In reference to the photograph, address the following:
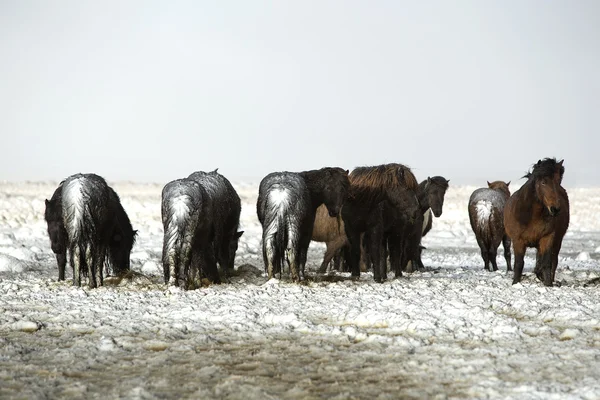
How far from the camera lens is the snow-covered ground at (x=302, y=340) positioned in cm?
492

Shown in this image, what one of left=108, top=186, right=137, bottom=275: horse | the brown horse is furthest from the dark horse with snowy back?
the brown horse

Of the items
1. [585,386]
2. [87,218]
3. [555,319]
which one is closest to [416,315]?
[555,319]

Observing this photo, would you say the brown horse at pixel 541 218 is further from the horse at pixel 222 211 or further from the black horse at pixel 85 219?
the black horse at pixel 85 219

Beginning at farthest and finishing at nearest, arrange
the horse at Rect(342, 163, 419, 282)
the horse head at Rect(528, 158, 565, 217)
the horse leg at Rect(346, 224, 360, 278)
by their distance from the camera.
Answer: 1. the horse leg at Rect(346, 224, 360, 278)
2. the horse at Rect(342, 163, 419, 282)
3. the horse head at Rect(528, 158, 565, 217)

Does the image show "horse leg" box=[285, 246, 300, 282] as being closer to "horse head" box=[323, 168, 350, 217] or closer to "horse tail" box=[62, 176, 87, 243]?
"horse head" box=[323, 168, 350, 217]

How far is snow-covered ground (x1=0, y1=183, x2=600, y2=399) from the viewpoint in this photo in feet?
16.1

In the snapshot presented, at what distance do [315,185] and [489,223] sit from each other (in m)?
5.01

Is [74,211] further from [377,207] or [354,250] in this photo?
[377,207]

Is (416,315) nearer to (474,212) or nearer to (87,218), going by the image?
(87,218)

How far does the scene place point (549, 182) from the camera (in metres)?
9.70

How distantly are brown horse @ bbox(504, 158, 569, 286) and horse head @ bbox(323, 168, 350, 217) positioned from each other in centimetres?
256

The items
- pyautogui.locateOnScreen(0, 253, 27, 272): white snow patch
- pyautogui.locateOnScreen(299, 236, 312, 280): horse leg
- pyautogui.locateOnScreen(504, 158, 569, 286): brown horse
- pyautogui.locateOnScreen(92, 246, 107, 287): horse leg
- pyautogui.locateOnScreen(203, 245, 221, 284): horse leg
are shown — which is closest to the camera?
pyautogui.locateOnScreen(504, 158, 569, 286): brown horse

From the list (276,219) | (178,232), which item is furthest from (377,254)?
(178,232)

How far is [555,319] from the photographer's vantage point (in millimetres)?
7469
